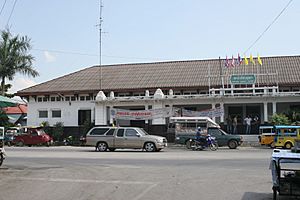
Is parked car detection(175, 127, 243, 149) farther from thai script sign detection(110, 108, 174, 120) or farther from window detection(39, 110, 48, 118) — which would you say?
window detection(39, 110, 48, 118)

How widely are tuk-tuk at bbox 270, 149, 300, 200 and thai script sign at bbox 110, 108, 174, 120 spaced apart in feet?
85.6

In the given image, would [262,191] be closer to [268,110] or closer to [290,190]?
[290,190]

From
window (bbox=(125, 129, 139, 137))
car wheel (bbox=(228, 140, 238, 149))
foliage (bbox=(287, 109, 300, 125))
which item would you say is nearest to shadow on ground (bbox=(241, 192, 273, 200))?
window (bbox=(125, 129, 139, 137))

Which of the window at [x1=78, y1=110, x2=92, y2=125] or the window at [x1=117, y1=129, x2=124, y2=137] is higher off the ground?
the window at [x1=78, y1=110, x2=92, y2=125]

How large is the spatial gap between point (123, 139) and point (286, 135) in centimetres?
1075

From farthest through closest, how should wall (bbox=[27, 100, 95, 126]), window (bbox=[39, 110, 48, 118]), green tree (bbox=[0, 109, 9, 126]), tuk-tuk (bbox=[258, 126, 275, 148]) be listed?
1. green tree (bbox=[0, 109, 9, 126])
2. window (bbox=[39, 110, 48, 118])
3. wall (bbox=[27, 100, 95, 126])
4. tuk-tuk (bbox=[258, 126, 275, 148])

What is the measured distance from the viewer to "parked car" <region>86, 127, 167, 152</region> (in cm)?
2525

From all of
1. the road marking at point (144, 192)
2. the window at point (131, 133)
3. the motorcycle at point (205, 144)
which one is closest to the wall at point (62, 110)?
the window at point (131, 133)

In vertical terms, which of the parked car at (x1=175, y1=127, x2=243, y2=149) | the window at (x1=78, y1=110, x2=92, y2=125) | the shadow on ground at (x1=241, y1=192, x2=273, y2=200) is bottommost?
the shadow on ground at (x1=241, y1=192, x2=273, y2=200)

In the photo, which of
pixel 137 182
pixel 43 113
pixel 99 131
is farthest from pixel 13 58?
pixel 137 182

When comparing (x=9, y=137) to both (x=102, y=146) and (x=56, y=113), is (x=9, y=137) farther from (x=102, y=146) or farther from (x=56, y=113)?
(x=102, y=146)

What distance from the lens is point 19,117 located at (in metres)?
54.7

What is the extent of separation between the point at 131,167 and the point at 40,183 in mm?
4591

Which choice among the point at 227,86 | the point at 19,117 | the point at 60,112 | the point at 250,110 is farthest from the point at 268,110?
the point at 19,117
